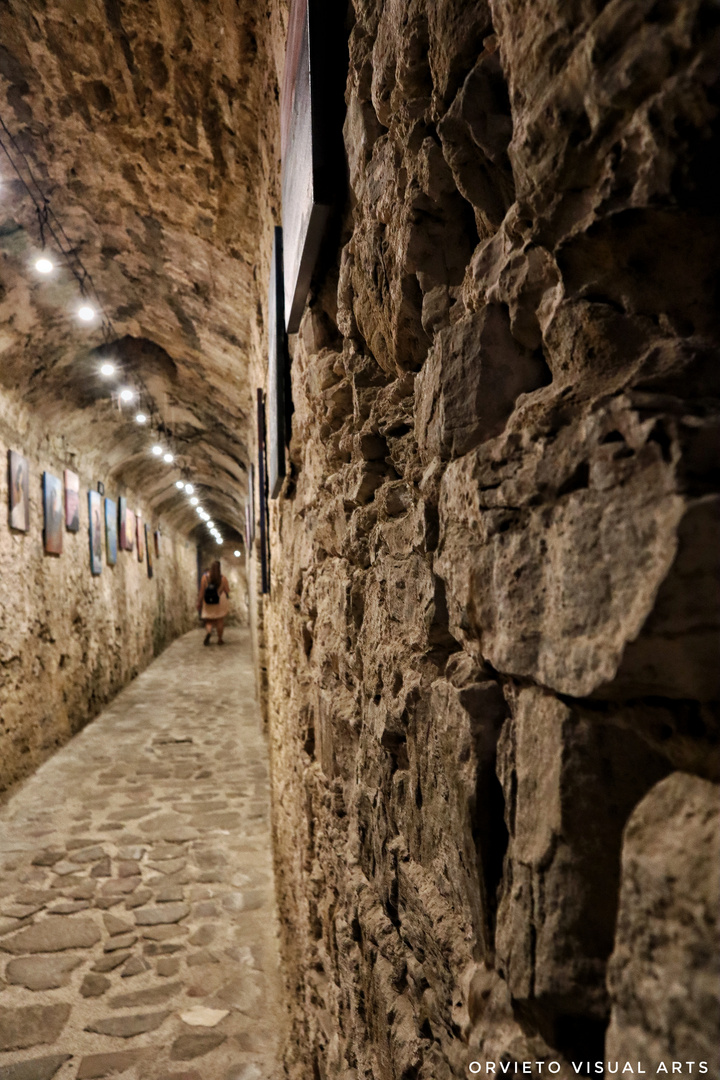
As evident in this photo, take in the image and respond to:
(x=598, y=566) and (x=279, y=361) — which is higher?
(x=279, y=361)

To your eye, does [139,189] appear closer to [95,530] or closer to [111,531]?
[95,530]

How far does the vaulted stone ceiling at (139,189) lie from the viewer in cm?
252

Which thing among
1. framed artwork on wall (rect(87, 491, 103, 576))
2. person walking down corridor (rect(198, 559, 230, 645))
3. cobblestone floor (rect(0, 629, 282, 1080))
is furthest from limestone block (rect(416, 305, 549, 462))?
person walking down corridor (rect(198, 559, 230, 645))

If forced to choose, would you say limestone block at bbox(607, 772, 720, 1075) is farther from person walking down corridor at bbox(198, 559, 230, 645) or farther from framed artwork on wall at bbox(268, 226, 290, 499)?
person walking down corridor at bbox(198, 559, 230, 645)

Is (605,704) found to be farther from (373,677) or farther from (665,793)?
(373,677)

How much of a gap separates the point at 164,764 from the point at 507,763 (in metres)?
5.57

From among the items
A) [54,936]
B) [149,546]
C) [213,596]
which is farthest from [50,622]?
[213,596]

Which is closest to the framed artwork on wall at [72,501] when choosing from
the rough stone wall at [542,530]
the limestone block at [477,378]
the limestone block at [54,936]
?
the limestone block at [54,936]

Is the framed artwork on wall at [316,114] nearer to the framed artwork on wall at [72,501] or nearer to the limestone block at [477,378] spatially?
the limestone block at [477,378]

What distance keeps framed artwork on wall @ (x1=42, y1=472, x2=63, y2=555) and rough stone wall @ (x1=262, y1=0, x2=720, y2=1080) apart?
5.77 metres

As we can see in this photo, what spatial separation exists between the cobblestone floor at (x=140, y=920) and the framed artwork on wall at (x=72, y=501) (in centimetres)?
258

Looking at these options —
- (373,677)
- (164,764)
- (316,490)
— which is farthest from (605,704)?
(164,764)

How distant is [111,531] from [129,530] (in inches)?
53.0

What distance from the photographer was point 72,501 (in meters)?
6.78
